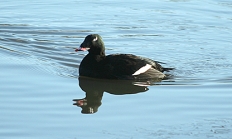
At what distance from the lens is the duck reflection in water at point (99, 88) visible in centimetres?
1045

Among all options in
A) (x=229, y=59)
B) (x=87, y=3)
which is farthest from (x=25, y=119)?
(x=87, y=3)

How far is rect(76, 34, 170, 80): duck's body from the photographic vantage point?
12062 mm

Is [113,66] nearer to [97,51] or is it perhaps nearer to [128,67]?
[128,67]

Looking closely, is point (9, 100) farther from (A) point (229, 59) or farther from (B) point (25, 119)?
(A) point (229, 59)

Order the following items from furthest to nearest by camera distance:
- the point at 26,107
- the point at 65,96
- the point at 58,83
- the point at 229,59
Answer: the point at 229,59 < the point at 58,83 < the point at 65,96 < the point at 26,107

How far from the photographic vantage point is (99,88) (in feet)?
37.9

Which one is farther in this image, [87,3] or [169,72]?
[87,3]

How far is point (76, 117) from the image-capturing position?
9.43m

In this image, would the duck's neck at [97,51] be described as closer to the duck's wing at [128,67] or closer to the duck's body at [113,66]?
the duck's body at [113,66]

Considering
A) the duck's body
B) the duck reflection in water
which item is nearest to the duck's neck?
the duck's body

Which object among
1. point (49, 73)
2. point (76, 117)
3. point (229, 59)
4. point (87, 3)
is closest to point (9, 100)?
point (76, 117)

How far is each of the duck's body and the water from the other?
0.21 metres

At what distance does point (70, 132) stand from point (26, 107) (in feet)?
4.72

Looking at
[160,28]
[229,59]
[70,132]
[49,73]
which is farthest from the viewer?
[160,28]
